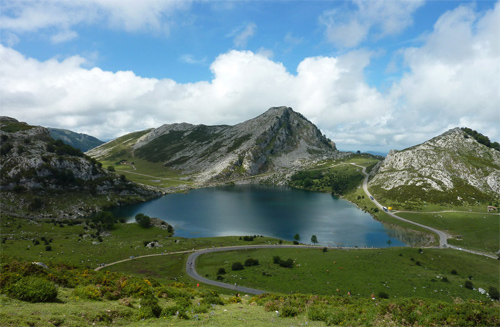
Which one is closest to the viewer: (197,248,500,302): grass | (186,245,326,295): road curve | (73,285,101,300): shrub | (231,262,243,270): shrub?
(73,285,101,300): shrub

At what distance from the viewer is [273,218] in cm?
13562

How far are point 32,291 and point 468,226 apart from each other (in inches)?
6010

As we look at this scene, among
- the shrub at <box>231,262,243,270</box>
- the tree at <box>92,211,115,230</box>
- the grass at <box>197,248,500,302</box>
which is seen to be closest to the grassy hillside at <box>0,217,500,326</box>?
the grass at <box>197,248,500,302</box>

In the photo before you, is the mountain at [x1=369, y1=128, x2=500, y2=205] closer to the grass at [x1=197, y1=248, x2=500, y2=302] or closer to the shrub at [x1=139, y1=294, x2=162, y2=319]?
the grass at [x1=197, y1=248, x2=500, y2=302]

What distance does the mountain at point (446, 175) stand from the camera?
150m

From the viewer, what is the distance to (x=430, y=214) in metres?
131

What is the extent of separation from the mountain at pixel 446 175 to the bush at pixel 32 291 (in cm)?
17930

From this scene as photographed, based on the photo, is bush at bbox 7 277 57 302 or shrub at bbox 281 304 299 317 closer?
bush at bbox 7 277 57 302

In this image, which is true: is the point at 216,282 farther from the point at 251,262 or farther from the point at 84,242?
the point at 84,242

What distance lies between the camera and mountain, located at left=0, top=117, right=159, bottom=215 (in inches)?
5261

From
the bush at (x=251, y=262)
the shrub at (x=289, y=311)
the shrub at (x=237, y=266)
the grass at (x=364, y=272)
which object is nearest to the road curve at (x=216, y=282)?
the grass at (x=364, y=272)

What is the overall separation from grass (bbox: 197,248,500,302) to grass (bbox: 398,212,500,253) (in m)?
21.3

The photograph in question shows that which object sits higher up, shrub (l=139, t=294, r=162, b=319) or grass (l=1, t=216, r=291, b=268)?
shrub (l=139, t=294, r=162, b=319)

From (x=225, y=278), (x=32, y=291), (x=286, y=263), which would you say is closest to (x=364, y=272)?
(x=286, y=263)
